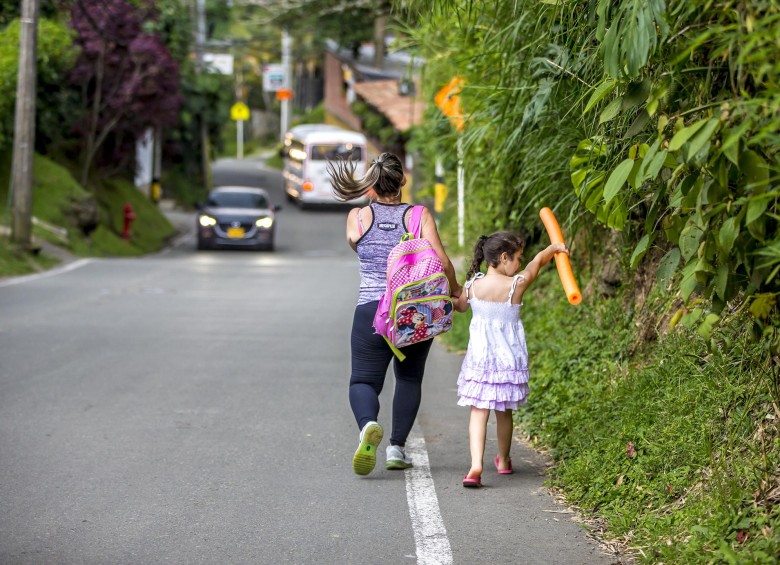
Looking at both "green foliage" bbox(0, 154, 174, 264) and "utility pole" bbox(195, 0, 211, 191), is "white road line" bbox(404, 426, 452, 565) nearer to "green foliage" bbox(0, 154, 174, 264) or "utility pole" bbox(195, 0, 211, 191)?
"green foliage" bbox(0, 154, 174, 264)

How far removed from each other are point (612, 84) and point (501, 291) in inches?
73.6

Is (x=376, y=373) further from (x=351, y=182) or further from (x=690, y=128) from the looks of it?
(x=690, y=128)

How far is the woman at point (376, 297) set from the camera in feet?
22.1

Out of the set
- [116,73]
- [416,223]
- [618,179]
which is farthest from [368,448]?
[116,73]

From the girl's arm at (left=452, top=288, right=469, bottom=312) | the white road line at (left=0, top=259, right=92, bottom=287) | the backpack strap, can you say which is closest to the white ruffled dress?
the girl's arm at (left=452, top=288, right=469, bottom=312)

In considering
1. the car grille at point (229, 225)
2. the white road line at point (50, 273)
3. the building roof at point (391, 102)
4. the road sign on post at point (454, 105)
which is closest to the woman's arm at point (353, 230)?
the road sign on post at point (454, 105)

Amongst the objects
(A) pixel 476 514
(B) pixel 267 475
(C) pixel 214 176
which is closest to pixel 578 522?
(A) pixel 476 514

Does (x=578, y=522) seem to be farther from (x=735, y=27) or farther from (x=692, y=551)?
(x=735, y=27)

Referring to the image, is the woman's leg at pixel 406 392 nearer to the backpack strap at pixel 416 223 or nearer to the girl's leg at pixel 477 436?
the girl's leg at pixel 477 436

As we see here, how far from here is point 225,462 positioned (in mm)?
7156

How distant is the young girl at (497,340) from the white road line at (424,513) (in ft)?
1.09

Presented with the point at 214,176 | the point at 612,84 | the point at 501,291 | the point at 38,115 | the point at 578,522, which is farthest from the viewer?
the point at 214,176

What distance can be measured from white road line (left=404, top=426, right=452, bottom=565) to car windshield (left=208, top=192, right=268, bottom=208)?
2600 cm

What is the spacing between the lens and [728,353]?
6.06 m
